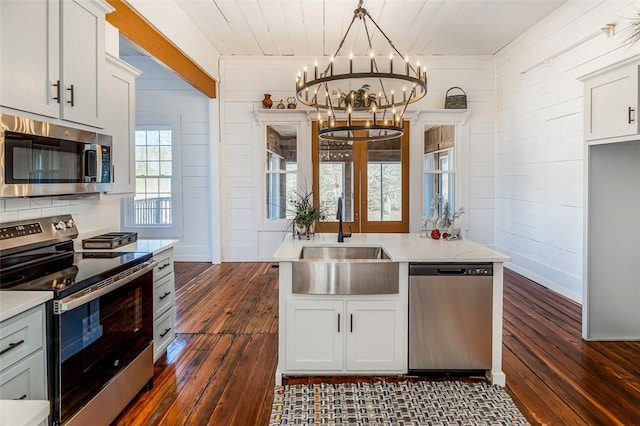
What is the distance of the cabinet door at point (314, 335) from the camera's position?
263 cm

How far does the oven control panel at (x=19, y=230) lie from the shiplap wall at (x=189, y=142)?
4380 millimetres

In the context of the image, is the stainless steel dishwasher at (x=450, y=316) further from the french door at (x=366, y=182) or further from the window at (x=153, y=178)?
the window at (x=153, y=178)

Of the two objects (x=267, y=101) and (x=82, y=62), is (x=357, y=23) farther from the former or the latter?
(x=82, y=62)

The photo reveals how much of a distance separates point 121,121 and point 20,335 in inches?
72.3

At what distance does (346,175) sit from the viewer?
650 cm

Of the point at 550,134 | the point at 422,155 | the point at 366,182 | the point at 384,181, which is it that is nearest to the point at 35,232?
the point at 366,182

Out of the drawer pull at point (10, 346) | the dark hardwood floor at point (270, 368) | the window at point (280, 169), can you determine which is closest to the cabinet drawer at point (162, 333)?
the dark hardwood floor at point (270, 368)

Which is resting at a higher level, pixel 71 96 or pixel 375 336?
pixel 71 96

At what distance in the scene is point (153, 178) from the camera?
666 centimetres

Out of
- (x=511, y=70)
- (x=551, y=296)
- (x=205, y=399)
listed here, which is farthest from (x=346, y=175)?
(x=205, y=399)

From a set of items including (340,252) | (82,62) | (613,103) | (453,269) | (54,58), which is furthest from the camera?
(340,252)

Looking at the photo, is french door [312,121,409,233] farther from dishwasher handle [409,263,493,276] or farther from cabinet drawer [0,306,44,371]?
cabinet drawer [0,306,44,371]

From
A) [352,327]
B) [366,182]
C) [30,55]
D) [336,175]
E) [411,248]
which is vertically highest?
[30,55]

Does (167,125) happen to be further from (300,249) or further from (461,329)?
(461,329)
